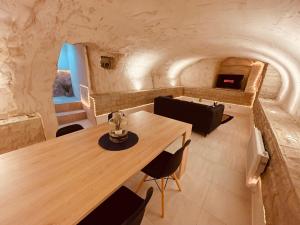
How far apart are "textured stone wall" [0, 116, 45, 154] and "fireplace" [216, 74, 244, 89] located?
7493mm

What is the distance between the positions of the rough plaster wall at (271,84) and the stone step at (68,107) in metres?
6.35

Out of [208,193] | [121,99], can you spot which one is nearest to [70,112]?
[121,99]

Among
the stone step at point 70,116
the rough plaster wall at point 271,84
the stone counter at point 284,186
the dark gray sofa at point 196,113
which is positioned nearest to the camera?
the stone counter at point 284,186

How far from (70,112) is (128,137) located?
332 centimetres

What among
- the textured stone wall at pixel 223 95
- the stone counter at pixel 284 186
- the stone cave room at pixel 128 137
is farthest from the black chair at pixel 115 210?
the textured stone wall at pixel 223 95

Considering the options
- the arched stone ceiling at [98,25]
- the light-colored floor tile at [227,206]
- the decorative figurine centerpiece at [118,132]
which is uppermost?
the arched stone ceiling at [98,25]

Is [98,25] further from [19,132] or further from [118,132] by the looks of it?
[19,132]

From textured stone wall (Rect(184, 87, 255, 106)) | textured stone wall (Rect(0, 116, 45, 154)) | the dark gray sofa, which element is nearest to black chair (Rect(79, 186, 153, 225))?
textured stone wall (Rect(0, 116, 45, 154))

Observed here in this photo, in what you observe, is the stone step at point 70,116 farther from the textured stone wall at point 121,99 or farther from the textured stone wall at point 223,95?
the textured stone wall at point 223,95

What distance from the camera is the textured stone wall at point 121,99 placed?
372 cm

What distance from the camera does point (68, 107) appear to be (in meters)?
4.17

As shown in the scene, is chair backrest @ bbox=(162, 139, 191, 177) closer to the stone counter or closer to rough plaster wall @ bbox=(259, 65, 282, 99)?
the stone counter

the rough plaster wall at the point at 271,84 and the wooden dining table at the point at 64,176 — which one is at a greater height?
the rough plaster wall at the point at 271,84

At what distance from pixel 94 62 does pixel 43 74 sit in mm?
1265
